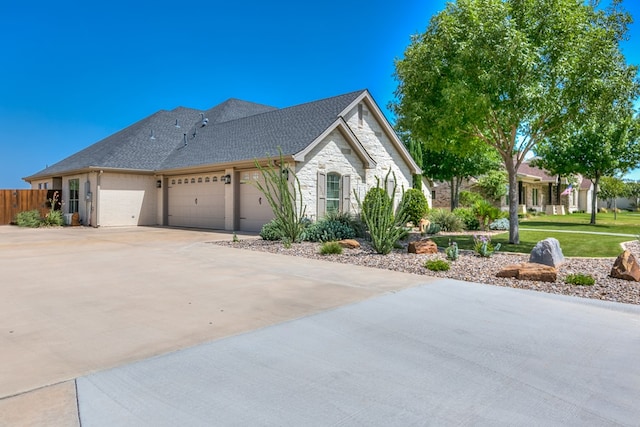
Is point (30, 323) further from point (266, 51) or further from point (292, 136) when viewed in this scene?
point (266, 51)

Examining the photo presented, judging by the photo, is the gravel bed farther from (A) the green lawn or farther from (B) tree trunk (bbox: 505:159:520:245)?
(A) the green lawn

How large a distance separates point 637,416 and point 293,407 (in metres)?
2.43

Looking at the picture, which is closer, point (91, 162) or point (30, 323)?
point (30, 323)

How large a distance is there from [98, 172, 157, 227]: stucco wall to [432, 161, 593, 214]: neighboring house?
22.4m

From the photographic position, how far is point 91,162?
2103 centimetres

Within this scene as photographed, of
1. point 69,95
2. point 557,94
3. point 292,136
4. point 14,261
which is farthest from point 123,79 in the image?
point 557,94

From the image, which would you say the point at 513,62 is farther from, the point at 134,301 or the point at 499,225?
the point at 499,225

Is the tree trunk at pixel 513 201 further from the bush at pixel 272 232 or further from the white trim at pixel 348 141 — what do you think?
the bush at pixel 272 232

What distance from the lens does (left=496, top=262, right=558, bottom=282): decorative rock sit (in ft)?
24.6

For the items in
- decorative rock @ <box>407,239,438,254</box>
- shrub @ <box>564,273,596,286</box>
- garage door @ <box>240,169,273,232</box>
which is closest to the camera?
shrub @ <box>564,273,596,286</box>

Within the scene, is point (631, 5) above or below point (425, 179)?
above

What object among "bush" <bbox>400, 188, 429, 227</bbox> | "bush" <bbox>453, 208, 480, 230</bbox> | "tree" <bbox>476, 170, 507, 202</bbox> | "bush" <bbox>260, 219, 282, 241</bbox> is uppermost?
"tree" <bbox>476, 170, 507, 202</bbox>

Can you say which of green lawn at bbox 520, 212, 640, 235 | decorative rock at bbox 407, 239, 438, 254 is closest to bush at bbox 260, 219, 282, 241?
decorative rock at bbox 407, 239, 438, 254

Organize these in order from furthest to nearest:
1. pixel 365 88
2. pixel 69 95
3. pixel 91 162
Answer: pixel 69 95, pixel 91 162, pixel 365 88
